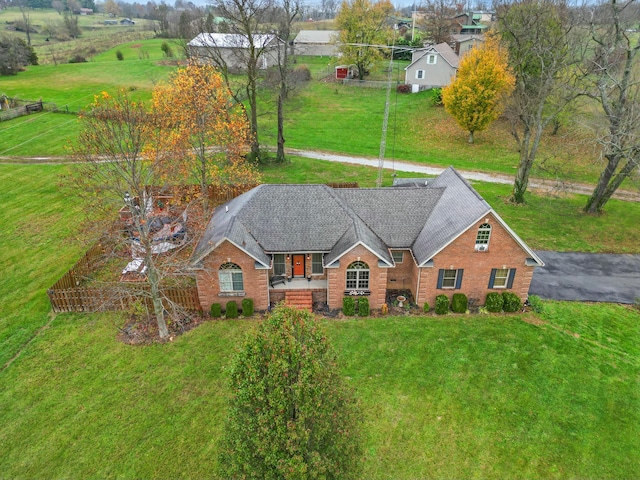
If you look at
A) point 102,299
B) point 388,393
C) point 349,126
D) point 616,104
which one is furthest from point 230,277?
point 349,126

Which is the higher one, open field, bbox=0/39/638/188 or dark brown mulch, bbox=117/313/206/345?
open field, bbox=0/39/638/188

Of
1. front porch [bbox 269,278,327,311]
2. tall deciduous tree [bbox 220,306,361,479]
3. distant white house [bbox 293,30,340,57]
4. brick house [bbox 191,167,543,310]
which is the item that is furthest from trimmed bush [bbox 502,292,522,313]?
distant white house [bbox 293,30,340,57]

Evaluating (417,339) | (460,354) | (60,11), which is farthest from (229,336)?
(60,11)

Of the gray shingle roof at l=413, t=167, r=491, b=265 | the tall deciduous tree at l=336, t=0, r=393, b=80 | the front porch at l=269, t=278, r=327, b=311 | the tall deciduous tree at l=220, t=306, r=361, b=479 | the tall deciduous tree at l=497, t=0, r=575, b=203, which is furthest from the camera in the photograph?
the tall deciduous tree at l=336, t=0, r=393, b=80

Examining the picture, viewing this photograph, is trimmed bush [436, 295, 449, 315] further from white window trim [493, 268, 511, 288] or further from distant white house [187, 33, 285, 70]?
distant white house [187, 33, 285, 70]

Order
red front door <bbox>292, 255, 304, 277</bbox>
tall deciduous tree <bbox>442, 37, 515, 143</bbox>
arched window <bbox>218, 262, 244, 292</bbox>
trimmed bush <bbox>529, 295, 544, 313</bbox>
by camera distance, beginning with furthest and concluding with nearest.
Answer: tall deciduous tree <bbox>442, 37, 515, 143</bbox>, red front door <bbox>292, 255, 304, 277</bbox>, trimmed bush <bbox>529, 295, 544, 313</bbox>, arched window <bbox>218, 262, 244, 292</bbox>

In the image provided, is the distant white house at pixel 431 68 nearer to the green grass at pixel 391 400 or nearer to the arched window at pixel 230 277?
the green grass at pixel 391 400

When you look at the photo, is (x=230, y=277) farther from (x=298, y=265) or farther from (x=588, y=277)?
(x=588, y=277)

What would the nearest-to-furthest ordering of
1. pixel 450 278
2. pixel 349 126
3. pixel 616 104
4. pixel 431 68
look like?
pixel 450 278 < pixel 616 104 < pixel 349 126 < pixel 431 68
